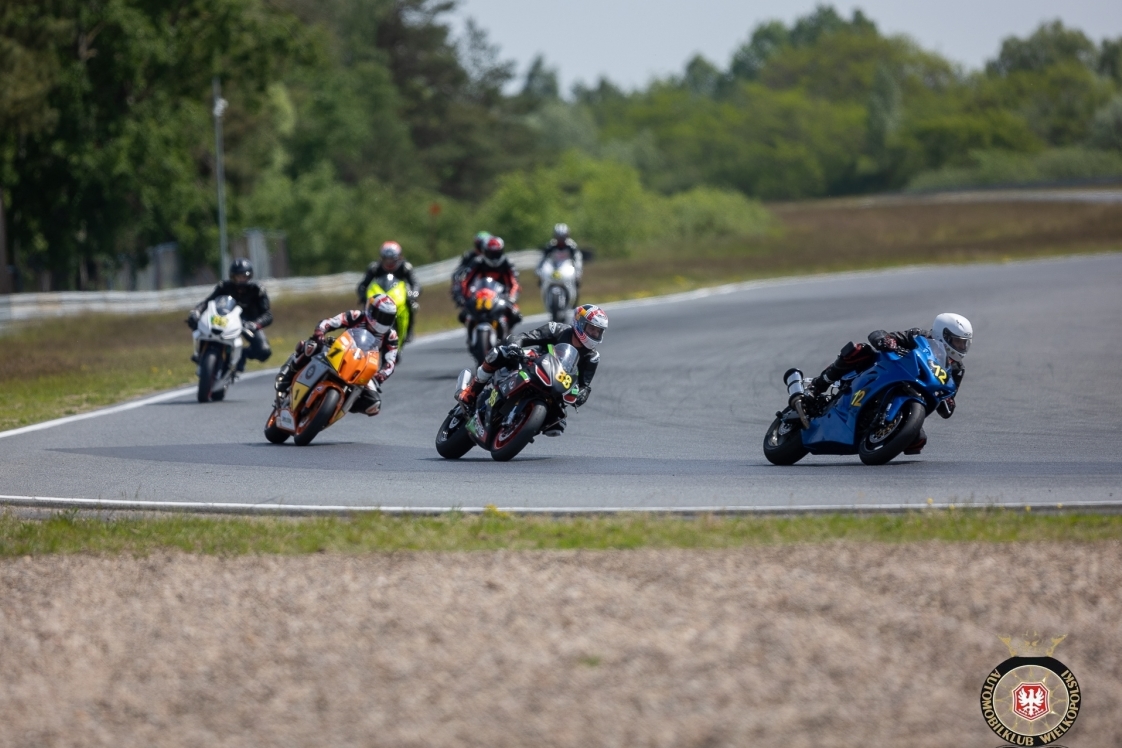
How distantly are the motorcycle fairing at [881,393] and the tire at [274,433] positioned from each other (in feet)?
14.4

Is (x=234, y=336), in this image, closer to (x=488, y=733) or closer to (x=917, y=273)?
(x=488, y=733)

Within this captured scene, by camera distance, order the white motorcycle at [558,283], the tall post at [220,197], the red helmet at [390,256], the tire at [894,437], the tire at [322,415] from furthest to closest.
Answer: the tall post at [220,197] → the white motorcycle at [558,283] → the red helmet at [390,256] → the tire at [322,415] → the tire at [894,437]

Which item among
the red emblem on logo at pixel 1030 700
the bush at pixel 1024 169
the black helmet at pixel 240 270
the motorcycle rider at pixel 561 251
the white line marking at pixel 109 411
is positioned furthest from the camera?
the bush at pixel 1024 169

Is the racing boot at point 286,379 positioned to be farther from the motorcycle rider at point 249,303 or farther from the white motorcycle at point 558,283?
the white motorcycle at point 558,283

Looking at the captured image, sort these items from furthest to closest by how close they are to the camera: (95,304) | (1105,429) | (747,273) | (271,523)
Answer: (747,273)
(95,304)
(1105,429)
(271,523)

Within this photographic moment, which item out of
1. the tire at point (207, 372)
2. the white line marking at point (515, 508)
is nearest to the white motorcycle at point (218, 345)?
the tire at point (207, 372)

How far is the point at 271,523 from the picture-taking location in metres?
9.03

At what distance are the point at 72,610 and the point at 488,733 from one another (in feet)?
Answer: 8.82

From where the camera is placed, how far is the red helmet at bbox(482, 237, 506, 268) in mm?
18422

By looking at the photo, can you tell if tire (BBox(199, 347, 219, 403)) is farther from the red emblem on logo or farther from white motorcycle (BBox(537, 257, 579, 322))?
the red emblem on logo

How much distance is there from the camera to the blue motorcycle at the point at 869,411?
10.6m

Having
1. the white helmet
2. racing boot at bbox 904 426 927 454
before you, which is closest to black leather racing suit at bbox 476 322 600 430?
racing boot at bbox 904 426 927 454

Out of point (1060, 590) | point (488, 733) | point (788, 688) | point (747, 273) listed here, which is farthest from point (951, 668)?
point (747, 273)
